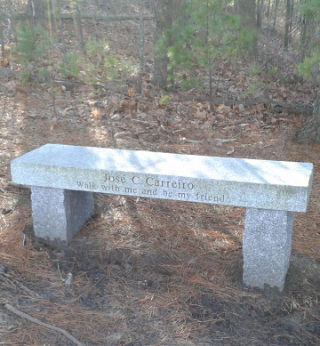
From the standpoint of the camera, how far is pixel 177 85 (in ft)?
23.2

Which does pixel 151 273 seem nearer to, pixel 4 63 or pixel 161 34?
pixel 161 34

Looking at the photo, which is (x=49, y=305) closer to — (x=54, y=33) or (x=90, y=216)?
(x=90, y=216)

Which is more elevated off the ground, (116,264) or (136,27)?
(136,27)

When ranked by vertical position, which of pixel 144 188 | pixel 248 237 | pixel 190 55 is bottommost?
pixel 248 237

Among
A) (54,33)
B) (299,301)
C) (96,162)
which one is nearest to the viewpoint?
(299,301)

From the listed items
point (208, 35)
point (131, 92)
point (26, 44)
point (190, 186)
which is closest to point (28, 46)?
point (26, 44)

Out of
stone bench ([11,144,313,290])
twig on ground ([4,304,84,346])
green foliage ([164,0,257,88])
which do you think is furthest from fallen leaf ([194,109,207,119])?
twig on ground ([4,304,84,346])

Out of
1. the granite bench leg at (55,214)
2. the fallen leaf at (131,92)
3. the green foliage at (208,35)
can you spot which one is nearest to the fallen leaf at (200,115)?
the green foliage at (208,35)

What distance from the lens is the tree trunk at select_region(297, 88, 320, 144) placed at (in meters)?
5.10

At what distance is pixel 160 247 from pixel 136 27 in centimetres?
827

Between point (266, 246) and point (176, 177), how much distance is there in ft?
2.40

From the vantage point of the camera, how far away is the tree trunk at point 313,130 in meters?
5.10

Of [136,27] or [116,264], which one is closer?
[116,264]

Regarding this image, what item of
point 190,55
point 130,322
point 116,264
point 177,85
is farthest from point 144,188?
point 177,85
